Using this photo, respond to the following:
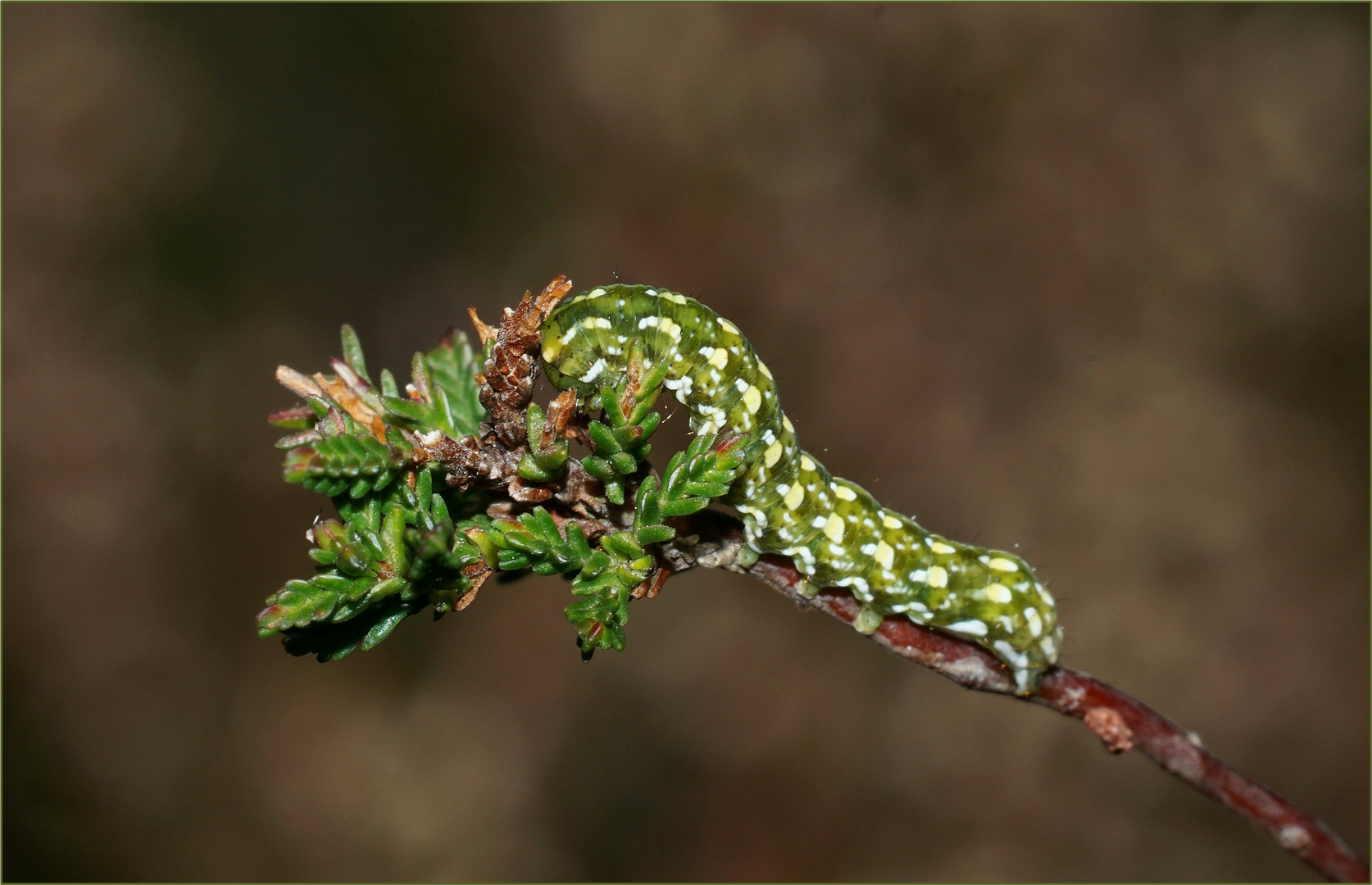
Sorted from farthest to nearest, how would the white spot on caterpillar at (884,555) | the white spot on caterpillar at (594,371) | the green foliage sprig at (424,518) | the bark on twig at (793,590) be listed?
the white spot on caterpillar at (884,555)
the white spot on caterpillar at (594,371)
the bark on twig at (793,590)
the green foliage sprig at (424,518)

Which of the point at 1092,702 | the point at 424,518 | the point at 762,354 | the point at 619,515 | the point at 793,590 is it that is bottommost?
the point at 424,518

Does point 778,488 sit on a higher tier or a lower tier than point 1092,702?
higher

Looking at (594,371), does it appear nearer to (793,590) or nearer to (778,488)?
(778,488)

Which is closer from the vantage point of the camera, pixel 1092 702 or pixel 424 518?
pixel 424 518

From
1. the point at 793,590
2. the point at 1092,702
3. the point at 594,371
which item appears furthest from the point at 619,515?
the point at 1092,702

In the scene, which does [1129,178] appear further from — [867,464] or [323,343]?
[323,343]

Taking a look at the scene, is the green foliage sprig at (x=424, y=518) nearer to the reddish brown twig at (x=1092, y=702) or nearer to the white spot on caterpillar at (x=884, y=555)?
the reddish brown twig at (x=1092, y=702)

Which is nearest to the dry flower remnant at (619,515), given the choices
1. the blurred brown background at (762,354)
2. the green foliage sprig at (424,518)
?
the green foliage sprig at (424,518)
